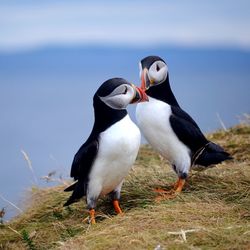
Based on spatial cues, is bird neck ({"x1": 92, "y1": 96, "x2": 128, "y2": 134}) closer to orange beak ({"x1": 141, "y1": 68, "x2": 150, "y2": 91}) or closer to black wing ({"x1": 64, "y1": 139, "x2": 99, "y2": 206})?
black wing ({"x1": 64, "y1": 139, "x2": 99, "y2": 206})

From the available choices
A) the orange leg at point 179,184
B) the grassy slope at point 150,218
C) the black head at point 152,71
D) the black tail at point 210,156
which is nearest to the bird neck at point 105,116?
the black head at point 152,71

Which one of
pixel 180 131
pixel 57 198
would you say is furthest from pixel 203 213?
pixel 57 198

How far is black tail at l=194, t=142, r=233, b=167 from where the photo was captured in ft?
23.8

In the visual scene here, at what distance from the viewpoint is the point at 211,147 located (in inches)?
285

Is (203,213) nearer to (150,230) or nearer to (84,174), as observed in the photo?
(150,230)

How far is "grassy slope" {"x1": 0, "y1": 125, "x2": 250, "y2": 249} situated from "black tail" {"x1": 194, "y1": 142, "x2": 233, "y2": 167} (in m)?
0.18

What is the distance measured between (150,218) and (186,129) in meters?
1.23

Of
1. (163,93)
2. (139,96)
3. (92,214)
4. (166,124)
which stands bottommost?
(92,214)

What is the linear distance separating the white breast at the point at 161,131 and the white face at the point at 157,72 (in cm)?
19

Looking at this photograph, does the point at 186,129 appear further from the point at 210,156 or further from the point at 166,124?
the point at 210,156

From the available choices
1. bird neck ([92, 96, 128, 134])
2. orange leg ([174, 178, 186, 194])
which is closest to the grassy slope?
orange leg ([174, 178, 186, 194])

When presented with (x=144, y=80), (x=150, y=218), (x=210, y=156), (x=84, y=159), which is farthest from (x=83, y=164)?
(x=210, y=156)

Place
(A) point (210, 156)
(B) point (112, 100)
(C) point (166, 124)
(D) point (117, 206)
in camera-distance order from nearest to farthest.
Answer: (B) point (112, 100) < (D) point (117, 206) < (C) point (166, 124) < (A) point (210, 156)

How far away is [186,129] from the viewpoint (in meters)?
6.97
